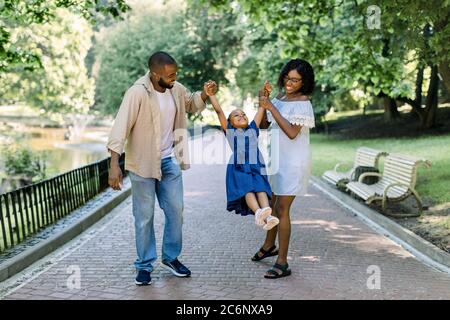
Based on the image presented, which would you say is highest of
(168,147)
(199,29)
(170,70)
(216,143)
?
(199,29)

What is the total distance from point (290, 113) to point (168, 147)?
1.21 m

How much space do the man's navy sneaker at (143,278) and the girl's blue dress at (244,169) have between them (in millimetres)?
1020

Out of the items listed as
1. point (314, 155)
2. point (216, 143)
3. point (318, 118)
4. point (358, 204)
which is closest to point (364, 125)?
point (318, 118)

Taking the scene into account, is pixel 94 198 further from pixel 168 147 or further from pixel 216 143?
pixel 216 143

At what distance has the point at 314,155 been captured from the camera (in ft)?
70.2

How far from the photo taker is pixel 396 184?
9.30m

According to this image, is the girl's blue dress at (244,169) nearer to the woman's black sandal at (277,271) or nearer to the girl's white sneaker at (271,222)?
the girl's white sneaker at (271,222)

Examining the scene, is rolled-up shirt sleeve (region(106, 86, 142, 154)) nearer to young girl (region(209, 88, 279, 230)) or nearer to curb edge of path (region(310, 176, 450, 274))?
young girl (region(209, 88, 279, 230))

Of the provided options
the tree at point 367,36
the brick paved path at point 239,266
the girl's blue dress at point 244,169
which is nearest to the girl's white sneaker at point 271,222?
the girl's blue dress at point 244,169

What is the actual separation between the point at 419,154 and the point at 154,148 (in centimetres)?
1378

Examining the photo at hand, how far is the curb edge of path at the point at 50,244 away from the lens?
6.09m

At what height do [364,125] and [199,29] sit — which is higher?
[199,29]

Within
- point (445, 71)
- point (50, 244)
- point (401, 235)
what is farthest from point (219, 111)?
point (445, 71)

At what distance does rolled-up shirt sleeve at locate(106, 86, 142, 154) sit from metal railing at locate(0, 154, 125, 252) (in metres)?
2.51
